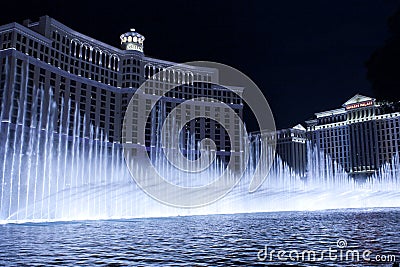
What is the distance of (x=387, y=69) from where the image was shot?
1347 centimetres

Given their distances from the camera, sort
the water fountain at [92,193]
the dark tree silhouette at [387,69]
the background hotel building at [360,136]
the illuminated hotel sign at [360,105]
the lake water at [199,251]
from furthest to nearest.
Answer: the illuminated hotel sign at [360,105], the background hotel building at [360,136], the water fountain at [92,193], the dark tree silhouette at [387,69], the lake water at [199,251]

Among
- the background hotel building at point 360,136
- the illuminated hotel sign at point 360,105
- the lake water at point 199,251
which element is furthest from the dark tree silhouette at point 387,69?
the illuminated hotel sign at point 360,105

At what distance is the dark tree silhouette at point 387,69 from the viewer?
13258 millimetres

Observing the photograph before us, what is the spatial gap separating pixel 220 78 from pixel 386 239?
90.7 m

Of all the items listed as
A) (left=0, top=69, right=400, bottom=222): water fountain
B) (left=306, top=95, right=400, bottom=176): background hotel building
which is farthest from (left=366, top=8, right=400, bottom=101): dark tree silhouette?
(left=306, top=95, right=400, bottom=176): background hotel building

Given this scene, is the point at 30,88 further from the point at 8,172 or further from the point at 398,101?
the point at 398,101

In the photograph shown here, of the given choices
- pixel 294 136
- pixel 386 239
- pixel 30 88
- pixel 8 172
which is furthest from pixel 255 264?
pixel 294 136

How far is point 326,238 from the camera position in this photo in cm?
1125

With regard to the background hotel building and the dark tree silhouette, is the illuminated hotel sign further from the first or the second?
the dark tree silhouette

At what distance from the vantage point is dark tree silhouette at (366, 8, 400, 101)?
13258 millimetres

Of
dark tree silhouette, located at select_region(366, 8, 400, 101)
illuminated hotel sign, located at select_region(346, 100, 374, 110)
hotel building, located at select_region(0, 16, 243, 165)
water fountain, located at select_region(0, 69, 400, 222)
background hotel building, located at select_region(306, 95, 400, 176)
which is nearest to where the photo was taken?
dark tree silhouette, located at select_region(366, 8, 400, 101)

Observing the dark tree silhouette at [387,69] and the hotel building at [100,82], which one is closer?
the dark tree silhouette at [387,69]

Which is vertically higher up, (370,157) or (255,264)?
(370,157)

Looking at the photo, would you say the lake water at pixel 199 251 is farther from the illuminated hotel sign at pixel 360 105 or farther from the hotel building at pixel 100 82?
the illuminated hotel sign at pixel 360 105
